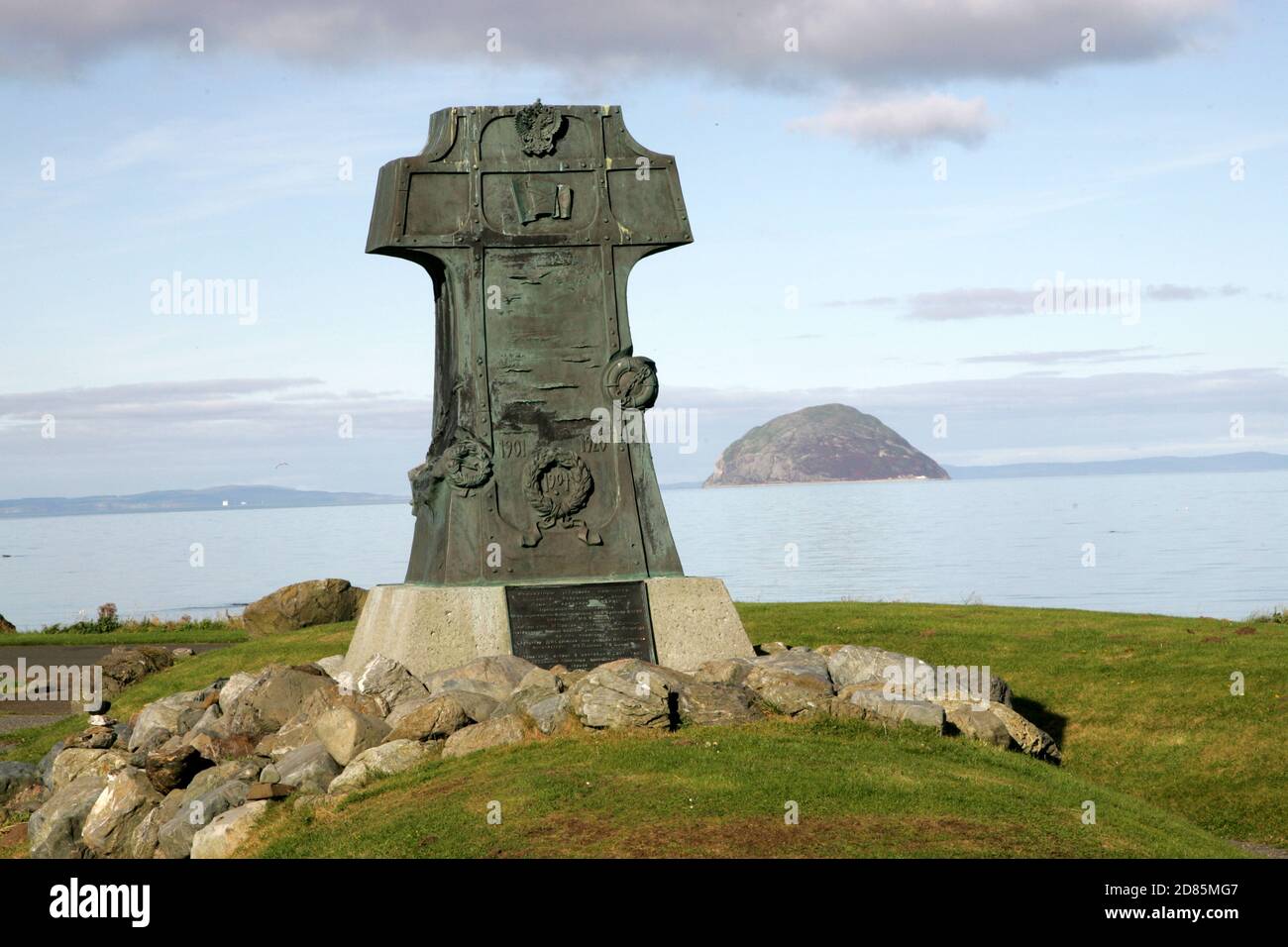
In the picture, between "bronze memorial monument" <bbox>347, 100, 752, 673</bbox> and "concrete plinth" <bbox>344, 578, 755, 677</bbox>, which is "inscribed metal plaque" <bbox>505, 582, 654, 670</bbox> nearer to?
"bronze memorial monument" <bbox>347, 100, 752, 673</bbox>

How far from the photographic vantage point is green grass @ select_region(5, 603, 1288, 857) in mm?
11195

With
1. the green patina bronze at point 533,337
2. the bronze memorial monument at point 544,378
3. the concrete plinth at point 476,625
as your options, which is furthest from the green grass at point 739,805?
the green patina bronze at point 533,337

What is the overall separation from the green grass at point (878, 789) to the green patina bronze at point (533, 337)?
4616 mm

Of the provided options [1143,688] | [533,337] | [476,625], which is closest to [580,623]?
[476,625]

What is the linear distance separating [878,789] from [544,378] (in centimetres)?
772

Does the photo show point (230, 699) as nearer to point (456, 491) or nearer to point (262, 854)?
point (456, 491)

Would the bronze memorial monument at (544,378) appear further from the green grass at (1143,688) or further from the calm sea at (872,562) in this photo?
the calm sea at (872,562)

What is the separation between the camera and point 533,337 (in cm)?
1842

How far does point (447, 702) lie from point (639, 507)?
176 inches

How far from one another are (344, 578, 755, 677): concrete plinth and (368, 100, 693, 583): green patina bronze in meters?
0.48

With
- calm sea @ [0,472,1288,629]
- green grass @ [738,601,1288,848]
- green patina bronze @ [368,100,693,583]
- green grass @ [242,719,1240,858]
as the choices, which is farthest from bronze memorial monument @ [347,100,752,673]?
calm sea @ [0,472,1288,629]

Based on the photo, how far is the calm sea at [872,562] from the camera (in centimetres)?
5150

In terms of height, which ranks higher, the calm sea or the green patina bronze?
the green patina bronze
